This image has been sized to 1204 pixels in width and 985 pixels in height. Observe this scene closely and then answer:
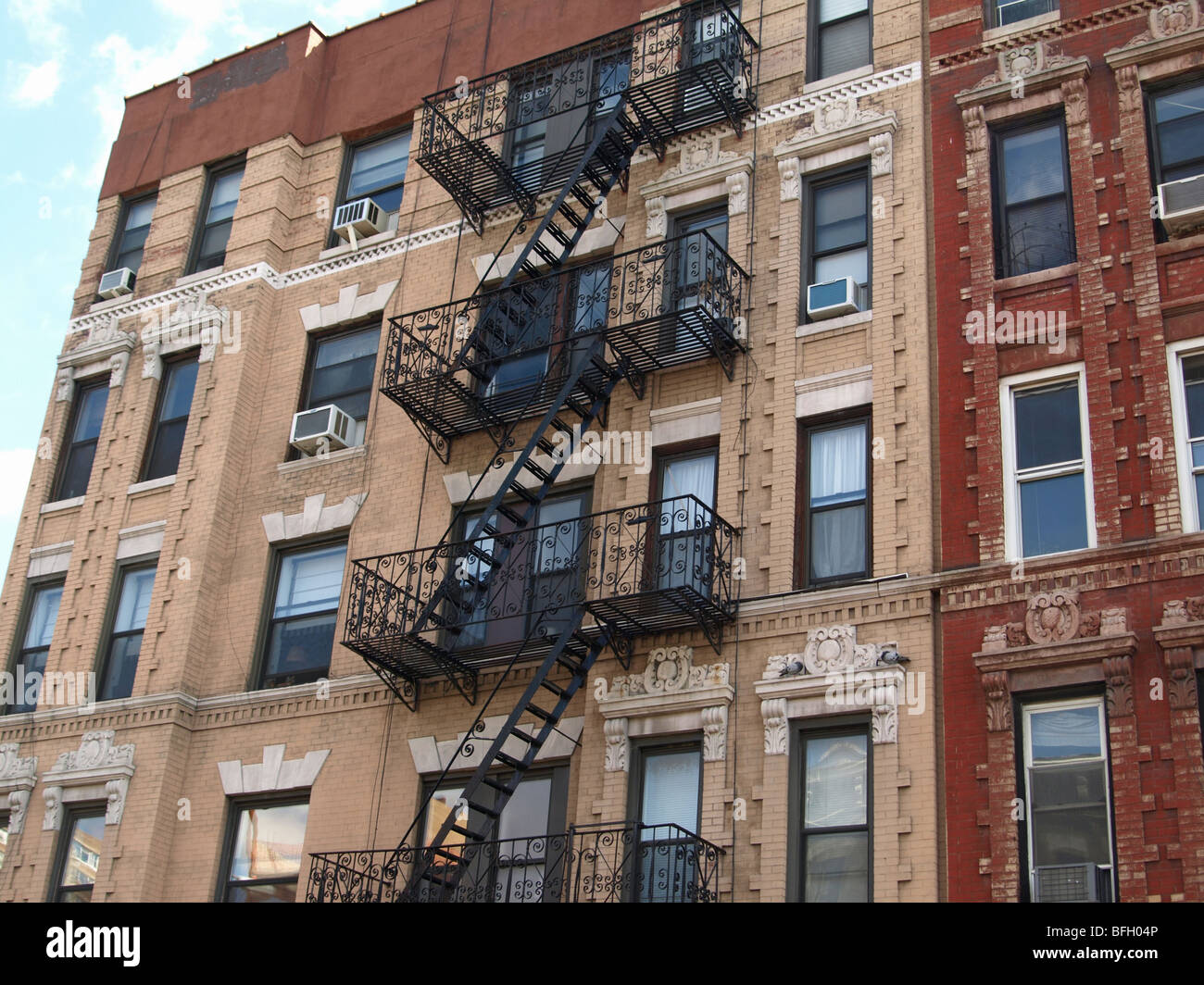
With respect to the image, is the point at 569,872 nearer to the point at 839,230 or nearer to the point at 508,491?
the point at 508,491

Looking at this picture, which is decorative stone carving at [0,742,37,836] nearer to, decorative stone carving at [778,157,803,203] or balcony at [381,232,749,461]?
balcony at [381,232,749,461]

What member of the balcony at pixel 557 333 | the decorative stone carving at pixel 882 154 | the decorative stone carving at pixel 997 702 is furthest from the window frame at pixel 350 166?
the decorative stone carving at pixel 997 702

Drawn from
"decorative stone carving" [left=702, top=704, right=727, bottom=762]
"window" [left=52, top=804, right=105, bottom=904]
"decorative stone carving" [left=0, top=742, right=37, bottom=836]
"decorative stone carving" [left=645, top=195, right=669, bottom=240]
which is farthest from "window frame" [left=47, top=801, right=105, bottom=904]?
"decorative stone carving" [left=645, top=195, right=669, bottom=240]

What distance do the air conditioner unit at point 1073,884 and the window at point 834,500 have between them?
3.66 m

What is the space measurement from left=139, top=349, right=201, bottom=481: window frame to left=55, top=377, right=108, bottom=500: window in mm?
957

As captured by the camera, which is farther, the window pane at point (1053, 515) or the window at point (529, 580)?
the window at point (529, 580)

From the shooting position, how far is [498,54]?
22.5 m

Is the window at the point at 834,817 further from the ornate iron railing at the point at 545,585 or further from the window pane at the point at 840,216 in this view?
the window pane at the point at 840,216

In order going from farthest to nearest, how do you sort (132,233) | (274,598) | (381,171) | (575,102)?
(132,233)
(381,171)
(575,102)
(274,598)

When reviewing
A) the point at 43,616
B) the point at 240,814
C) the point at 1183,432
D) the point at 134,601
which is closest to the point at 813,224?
the point at 1183,432

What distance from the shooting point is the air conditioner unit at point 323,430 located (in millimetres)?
20547

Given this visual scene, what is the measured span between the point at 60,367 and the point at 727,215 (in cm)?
1081

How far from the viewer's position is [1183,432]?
579 inches

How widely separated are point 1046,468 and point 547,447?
223 inches
